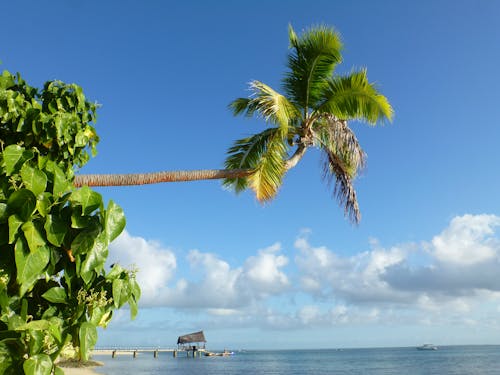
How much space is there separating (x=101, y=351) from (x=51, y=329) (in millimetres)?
73776

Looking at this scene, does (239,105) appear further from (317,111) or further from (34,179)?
(34,179)

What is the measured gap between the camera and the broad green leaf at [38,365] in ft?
6.86

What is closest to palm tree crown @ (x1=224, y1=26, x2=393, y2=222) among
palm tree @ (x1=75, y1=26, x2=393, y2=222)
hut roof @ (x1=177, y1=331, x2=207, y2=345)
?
palm tree @ (x1=75, y1=26, x2=393, y2=222)

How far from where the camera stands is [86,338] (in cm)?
226

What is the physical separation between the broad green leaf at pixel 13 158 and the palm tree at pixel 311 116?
5.95 meters

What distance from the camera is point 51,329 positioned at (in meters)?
2.19

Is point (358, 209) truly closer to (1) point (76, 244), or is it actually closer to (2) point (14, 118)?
(2) point (14, 118)

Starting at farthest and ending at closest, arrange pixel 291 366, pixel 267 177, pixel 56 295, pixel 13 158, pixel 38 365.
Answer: pixel 291 366 < pixel 267 177 < pixel 13 158 < pixel 56 295 < pixel 38 365

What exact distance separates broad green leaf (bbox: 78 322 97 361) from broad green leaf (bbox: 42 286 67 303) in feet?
0.60

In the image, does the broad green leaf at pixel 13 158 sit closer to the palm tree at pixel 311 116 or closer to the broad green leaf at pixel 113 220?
the broad green leaf at pixel 113 220

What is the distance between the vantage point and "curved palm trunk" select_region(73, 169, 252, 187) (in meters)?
5.75

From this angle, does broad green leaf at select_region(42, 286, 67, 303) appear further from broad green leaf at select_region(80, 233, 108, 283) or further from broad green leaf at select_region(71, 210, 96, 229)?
broad green leaf at select_region(71, 210, 96, 229)

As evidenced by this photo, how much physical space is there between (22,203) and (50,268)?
13.5 inches

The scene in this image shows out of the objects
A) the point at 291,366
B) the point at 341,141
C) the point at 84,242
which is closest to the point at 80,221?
the point at 84,242
